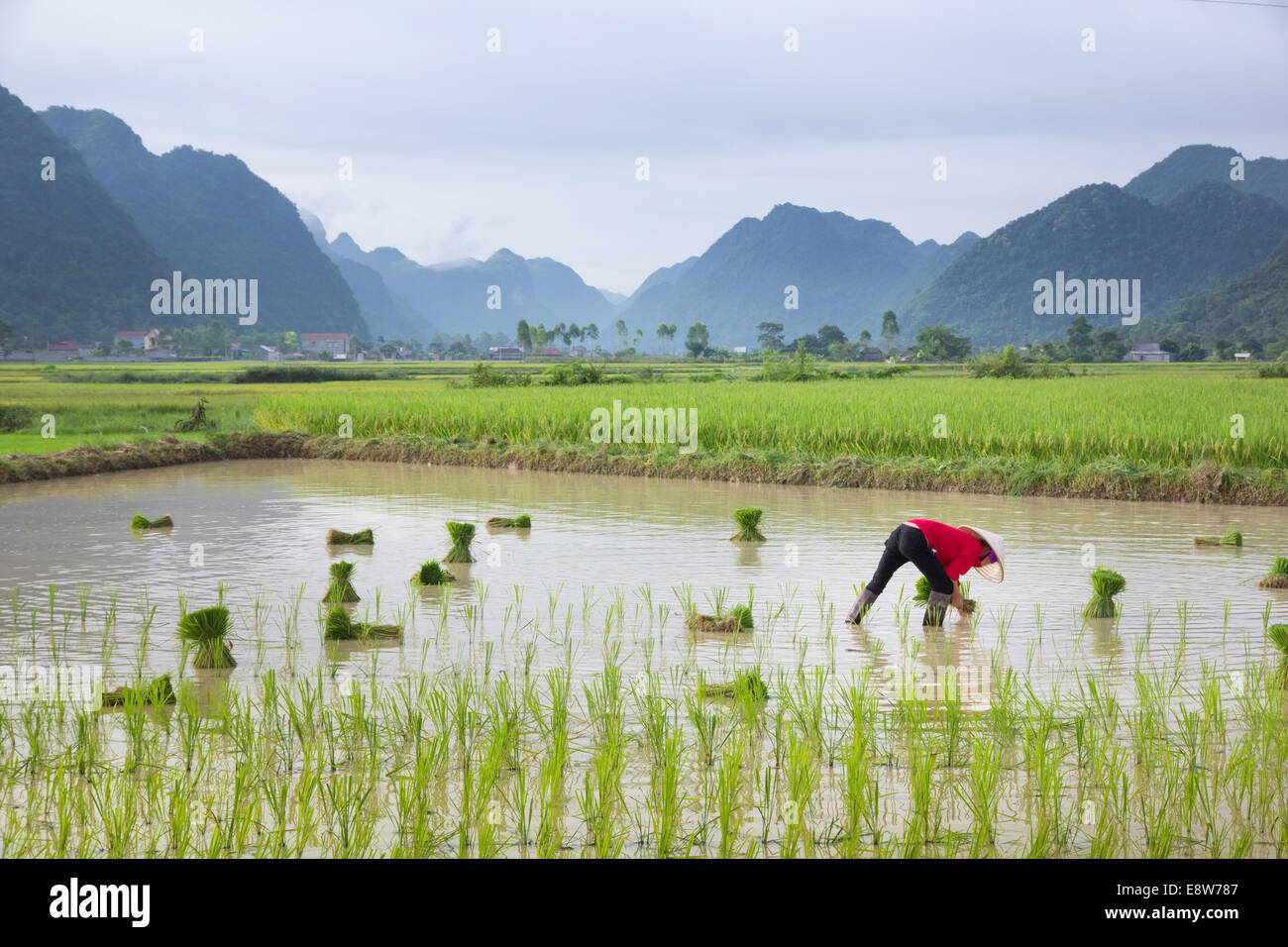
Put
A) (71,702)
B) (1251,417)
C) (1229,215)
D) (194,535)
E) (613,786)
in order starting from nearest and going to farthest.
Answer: (613,786) < (71,702) < (194,535) < (1251,417) < (1229,215)

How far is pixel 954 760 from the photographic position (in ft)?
14.3

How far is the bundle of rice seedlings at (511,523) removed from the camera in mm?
10922

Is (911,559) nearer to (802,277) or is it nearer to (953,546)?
(953,546)

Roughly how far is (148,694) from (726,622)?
3118mm

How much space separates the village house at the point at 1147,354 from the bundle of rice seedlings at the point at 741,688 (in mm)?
64170

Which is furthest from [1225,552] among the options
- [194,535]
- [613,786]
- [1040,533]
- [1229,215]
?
[1229,215]

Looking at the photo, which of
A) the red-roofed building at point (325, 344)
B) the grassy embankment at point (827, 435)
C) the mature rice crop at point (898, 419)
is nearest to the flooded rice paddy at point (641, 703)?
the grassy embankment at point (827, 435)

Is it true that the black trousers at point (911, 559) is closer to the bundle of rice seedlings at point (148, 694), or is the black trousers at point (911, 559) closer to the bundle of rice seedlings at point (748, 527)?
the bundle of rice seedlings at point (748, 527)

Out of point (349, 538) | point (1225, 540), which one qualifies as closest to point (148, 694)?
point (349, 538)

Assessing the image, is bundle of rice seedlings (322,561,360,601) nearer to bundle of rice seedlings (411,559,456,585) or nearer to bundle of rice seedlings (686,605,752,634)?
bundle of rice seedlings (411,559,456,585)

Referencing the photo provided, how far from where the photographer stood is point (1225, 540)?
9.69 m

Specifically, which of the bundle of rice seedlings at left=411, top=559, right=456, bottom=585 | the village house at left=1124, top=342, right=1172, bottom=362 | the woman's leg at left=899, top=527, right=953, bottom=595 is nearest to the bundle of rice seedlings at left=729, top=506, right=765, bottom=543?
the bundle of rice seedlings at left=411, top=559, right=456, bottom=585
